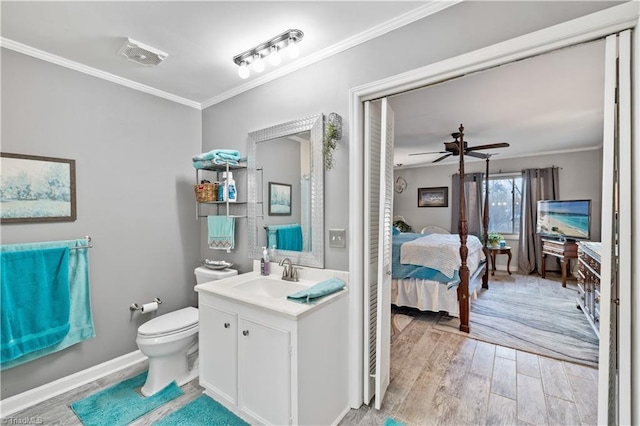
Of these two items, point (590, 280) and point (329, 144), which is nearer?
point (329, 144)

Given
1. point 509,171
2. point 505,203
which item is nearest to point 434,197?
point 505,203

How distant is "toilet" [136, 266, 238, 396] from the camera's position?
1937mm

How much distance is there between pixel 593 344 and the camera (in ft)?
8.28

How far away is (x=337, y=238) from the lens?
1.88 meters

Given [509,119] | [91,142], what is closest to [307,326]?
[91,142]

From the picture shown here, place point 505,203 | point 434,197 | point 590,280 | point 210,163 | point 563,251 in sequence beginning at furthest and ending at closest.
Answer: point 434,197, point 505,203, point 563,251, point 590,280, point 210,163

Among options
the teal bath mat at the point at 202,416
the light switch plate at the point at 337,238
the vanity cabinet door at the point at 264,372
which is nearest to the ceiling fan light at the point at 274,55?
the light switch plate at the point at 337,238

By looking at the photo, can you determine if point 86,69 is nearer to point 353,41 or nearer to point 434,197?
point 353,41

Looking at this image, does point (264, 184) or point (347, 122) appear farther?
point (264, 184)

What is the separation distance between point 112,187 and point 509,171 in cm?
626

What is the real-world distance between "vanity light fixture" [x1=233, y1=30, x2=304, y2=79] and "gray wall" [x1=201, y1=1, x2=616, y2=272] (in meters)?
0.26

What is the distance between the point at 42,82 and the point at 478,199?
6.57m

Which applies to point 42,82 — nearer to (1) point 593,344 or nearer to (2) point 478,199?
(1) point 593,344

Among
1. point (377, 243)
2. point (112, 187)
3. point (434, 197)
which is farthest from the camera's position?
point (434, 197)
